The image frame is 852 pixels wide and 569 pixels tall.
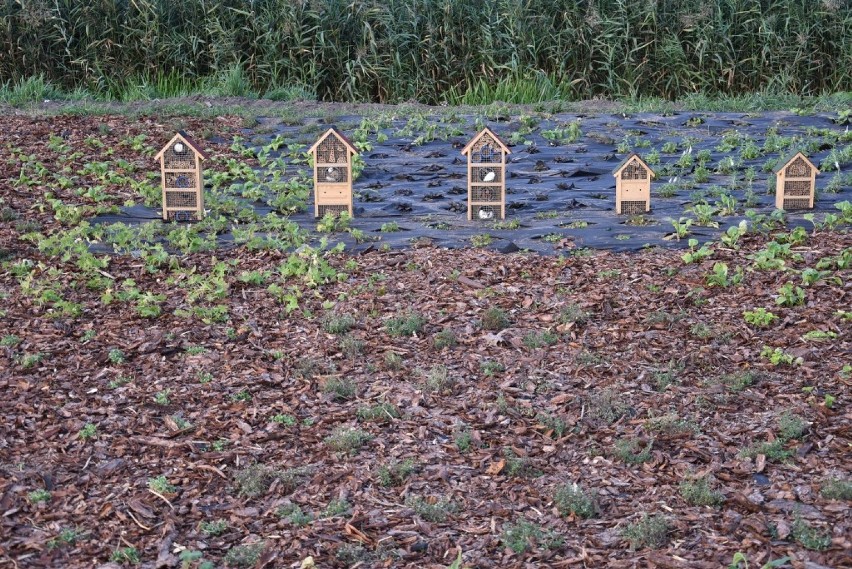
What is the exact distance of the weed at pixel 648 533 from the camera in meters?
3.86

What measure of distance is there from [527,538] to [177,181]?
4.84 metres

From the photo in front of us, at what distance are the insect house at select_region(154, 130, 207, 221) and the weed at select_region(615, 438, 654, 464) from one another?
13.9ft

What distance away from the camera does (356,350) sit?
18.1ft

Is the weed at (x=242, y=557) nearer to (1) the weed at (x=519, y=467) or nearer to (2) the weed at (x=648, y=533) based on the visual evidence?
(1) the weed at (x=519, y=467)

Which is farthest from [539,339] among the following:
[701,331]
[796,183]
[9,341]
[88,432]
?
[796,183]

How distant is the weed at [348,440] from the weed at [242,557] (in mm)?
824

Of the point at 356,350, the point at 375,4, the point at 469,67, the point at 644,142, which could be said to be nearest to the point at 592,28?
the point at 469,67

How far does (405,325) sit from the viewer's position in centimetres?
575

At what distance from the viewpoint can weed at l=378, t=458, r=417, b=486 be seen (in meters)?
4.35

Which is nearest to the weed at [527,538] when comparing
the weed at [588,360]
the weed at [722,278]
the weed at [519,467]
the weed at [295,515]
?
the weed at [519,467]

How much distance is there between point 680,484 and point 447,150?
581 cm

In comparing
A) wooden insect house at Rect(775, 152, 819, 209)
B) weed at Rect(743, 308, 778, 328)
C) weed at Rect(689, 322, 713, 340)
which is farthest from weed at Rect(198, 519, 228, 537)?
wooden insect house at Rect(775, 152, 819, 209)

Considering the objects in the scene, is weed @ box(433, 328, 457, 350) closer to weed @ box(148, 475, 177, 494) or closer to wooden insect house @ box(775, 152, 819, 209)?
weed @ box(148, 475, 177, 494)

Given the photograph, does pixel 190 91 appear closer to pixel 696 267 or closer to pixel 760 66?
pixel 760 66
